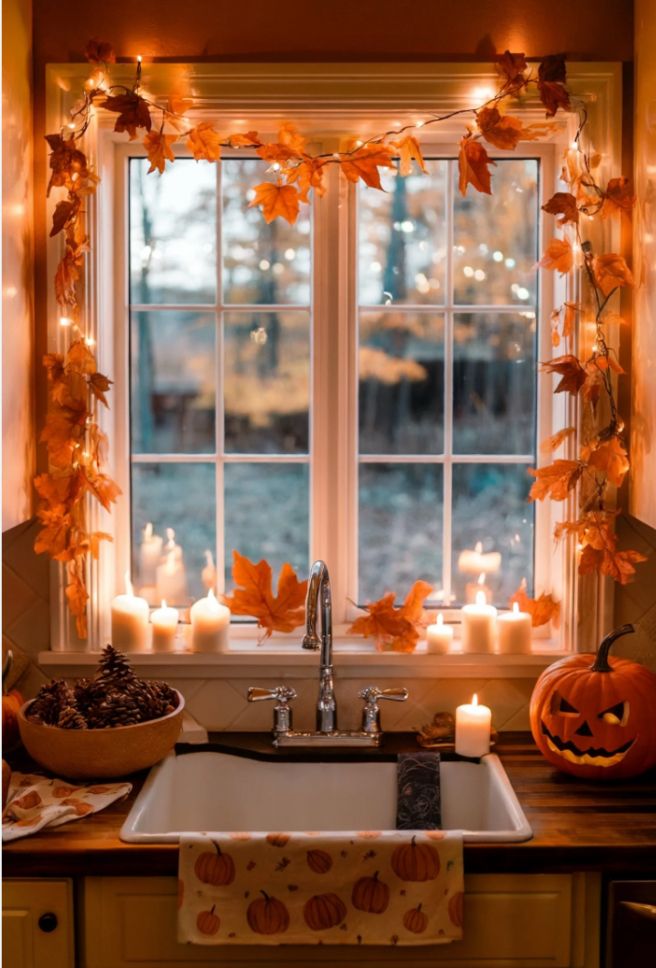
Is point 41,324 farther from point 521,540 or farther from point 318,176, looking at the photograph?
point 521,540

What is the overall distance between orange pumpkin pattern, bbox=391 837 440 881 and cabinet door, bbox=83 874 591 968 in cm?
8

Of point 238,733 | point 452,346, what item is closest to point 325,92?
point 452,346

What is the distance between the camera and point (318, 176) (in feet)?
7.25

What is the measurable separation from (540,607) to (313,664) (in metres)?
0.55

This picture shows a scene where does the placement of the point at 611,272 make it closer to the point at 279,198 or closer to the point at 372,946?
the point at 279,198

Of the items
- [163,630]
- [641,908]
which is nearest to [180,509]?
[163,630]

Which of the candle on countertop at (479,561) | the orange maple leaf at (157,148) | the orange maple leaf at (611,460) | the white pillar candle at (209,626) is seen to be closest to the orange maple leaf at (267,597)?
the white pillar candle at (209,626)

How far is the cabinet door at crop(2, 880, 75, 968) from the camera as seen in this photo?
1.67 metres

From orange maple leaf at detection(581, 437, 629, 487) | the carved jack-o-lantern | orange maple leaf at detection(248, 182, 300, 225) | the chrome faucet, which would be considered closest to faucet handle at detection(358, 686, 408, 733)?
the chrome faucet

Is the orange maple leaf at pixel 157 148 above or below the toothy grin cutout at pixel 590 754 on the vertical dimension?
above

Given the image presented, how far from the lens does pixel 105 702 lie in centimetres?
194

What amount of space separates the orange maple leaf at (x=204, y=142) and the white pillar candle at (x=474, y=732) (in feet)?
4.44

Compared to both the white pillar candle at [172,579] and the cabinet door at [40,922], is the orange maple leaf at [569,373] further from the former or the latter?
the cabinet door at [40,922]

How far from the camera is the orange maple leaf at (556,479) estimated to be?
218 cm
